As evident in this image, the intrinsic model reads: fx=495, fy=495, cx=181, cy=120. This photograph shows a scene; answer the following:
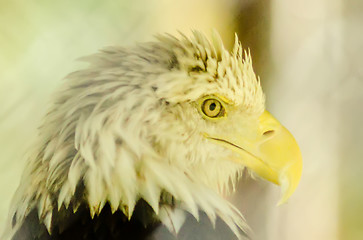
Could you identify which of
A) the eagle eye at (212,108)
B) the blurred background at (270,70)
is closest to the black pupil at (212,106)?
the eagle eye at (212,108)

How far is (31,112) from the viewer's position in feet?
2.61

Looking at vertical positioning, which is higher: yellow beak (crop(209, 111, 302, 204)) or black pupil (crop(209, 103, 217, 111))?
black pupil (crop(209, 103, 217, 111))

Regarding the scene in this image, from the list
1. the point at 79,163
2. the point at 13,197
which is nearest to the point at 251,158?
the point at 79,163

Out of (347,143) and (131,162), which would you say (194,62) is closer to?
(131,162)

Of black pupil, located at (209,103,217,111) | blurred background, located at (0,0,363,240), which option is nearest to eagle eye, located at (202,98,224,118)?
black pupil, located at (209,103,217,111)

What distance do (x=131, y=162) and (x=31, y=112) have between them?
7.3 inches

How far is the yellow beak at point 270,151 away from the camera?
787 millimetres

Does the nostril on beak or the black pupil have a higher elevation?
the black pupil

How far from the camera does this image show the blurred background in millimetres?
801

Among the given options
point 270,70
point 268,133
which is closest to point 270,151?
point 268,133

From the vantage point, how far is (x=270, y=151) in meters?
0.79

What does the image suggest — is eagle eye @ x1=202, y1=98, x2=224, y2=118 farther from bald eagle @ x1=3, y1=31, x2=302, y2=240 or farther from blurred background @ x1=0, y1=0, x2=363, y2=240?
blurred background @ x1=0, y1=0, x2=363, y2=240

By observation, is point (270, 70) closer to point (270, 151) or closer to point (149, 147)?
Result: point (270, 151)

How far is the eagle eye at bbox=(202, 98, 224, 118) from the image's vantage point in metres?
0.78
